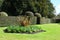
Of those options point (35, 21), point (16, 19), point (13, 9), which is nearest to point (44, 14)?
point (13, 9)

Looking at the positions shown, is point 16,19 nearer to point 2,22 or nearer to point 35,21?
point 2,22

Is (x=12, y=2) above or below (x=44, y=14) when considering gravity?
above

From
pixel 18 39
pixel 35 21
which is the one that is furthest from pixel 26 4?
pixel 18 39

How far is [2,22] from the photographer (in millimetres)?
24562

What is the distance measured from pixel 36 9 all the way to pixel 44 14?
3.65 metres

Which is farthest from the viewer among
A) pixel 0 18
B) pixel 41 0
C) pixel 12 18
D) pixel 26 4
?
pixel 41 0

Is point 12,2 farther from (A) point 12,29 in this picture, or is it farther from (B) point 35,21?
(A) point 12,29

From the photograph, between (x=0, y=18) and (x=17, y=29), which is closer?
(x=17, y=29)

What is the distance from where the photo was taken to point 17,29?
18.5m

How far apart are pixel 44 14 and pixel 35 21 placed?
25.7m

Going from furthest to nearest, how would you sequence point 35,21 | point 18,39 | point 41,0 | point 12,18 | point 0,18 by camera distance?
point 41,0 < point 35,21 < point 12,18 < point 0,18 < point 18,39

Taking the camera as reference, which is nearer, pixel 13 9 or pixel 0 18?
pixel 0 18

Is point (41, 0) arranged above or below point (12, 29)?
above

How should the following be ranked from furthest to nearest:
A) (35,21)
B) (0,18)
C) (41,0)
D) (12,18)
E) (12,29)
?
(41,0) → (35,21) → (12,18) → (0,18) → (12,29)
